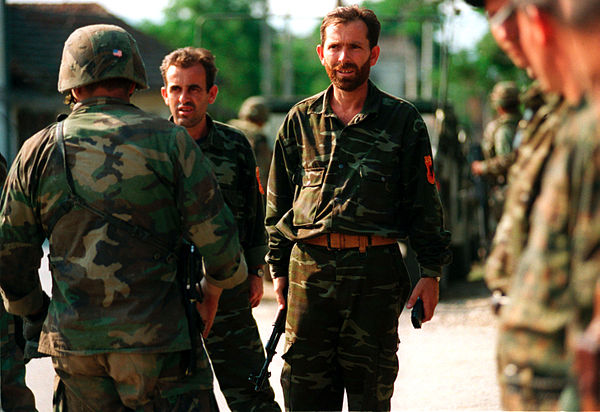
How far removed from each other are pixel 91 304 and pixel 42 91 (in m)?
21.0

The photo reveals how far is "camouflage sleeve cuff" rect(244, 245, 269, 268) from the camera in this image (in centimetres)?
512

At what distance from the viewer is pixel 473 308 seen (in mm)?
9891

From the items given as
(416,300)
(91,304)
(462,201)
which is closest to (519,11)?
(91,304)

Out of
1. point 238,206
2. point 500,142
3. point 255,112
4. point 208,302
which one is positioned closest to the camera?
point 208,302

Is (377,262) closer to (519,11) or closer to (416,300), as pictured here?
(416,300)

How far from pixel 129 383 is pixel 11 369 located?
1.74 metres

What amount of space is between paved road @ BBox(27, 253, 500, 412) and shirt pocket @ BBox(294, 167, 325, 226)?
2114 mm

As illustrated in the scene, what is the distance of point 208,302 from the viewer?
12.2 feet

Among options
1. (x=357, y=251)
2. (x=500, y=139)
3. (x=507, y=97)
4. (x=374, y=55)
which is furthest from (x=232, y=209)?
(x=507, y=97)

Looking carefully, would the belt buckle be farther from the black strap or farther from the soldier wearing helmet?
the soldier wearing helmet

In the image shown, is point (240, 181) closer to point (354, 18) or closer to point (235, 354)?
point (235, 354)

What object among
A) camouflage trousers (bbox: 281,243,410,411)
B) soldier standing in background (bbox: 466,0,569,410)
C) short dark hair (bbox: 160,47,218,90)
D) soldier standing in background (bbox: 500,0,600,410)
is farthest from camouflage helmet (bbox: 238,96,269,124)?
soldier standing in background (bbox: 500,0,600,410)

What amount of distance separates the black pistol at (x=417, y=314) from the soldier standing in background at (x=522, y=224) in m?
1.81

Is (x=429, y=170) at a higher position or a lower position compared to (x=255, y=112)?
higher
